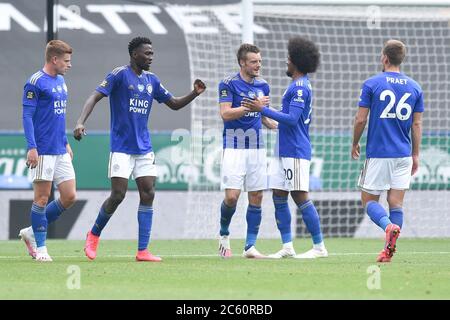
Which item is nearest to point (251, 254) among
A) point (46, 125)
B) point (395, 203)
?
point (395, 203)

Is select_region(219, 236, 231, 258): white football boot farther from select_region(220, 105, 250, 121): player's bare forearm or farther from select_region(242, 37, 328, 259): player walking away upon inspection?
select_region(220, 105, 250, 121): player's bare forearm

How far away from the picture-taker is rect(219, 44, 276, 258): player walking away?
10750 mm

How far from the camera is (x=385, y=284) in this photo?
7.82 metres

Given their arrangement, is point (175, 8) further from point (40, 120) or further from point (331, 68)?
point (40, 120)

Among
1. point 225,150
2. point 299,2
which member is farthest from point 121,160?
point 299,2

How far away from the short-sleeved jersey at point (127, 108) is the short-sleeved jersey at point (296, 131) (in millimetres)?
1244

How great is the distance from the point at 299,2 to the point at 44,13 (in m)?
3.79

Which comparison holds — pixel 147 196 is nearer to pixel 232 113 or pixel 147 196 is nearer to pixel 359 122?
pixel 232 113

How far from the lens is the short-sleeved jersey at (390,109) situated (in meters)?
10.2

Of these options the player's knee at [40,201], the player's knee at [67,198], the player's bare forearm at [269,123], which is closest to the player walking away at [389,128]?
the player's bare forearm at [269,123]

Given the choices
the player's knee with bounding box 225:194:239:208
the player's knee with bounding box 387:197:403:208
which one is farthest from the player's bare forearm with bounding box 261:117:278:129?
the player's knee with bounding box 387:197:403:208

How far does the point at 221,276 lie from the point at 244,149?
2528mm

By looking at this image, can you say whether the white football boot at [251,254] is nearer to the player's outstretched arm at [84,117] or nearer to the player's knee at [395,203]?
the player's knee at [395,203]

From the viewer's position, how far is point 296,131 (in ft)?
35.1
